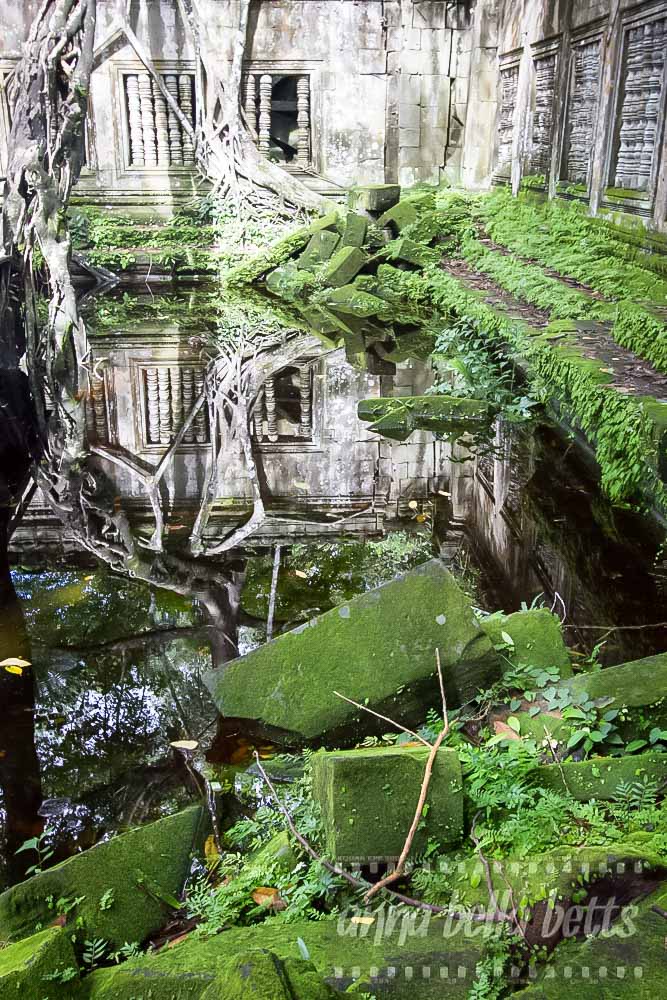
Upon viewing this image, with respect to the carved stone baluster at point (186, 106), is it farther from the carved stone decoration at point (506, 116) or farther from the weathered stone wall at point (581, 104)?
the carved stone decoration at point (506, 116)

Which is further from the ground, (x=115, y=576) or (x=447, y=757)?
(x=447, y=757)

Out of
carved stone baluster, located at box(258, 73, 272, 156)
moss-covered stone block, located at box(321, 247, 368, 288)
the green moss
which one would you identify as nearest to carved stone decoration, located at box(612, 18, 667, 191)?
moss-covered stone block, located at box(321, 247, 368, 288)

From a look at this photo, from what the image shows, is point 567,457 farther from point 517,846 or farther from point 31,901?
point 31,901

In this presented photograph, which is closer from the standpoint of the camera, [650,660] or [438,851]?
[438,851]

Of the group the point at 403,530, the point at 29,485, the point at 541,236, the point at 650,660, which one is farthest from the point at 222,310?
the point at 650,660

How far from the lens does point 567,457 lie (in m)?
6.35

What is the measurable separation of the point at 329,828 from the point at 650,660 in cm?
129

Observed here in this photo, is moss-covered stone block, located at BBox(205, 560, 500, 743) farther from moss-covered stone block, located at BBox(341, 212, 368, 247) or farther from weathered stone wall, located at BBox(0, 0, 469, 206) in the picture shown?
weathered stone wall, located at BBox(0, 0, 469, 206)

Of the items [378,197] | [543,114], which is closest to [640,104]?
[543,114]

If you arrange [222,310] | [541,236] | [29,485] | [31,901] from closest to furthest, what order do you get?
[31,901]
[29,485]
[541,236]
[222,310]

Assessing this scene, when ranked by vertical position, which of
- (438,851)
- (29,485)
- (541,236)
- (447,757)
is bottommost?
(29,485)

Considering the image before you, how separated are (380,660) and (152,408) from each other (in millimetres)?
5111

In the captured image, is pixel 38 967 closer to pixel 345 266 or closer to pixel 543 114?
pixel 345 266

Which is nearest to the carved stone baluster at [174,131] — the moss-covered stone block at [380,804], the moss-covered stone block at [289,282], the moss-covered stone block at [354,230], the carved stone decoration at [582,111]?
the moss-covered stone block at [289,282]
